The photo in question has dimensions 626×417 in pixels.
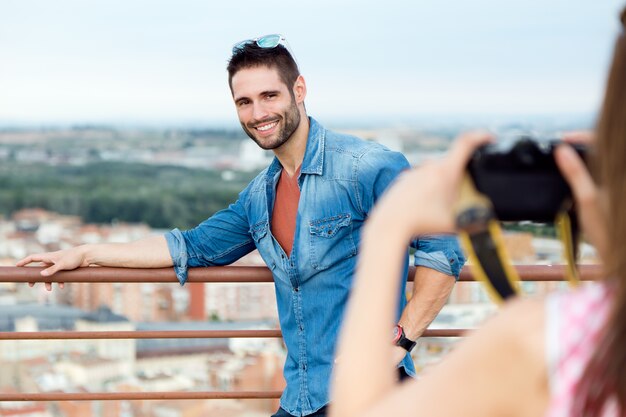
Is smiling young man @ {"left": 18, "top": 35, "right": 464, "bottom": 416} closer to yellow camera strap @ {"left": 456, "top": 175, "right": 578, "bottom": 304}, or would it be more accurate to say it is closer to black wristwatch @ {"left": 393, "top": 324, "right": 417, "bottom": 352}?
black wristwatch @ {"left": 393, "top": 324, "right": 417, "bottom": 352}

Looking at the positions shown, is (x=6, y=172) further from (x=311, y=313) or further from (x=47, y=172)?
(x=311, y=313)

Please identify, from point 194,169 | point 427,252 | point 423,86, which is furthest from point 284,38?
point 194,169

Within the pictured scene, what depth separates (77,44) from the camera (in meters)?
64.7

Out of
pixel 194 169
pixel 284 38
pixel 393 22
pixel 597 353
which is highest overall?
pixel 393 22

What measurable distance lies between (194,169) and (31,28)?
14933mm

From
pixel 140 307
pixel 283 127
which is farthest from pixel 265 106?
pixel 140 307

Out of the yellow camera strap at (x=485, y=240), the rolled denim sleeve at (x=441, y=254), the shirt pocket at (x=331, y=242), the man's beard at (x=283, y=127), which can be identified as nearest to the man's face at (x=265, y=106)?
the man's beard at (x=283, y=127)

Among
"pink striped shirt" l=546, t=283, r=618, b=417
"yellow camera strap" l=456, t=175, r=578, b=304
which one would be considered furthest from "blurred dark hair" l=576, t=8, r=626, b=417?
"yellow camera strap" l=456, t=175, r=578, b=304

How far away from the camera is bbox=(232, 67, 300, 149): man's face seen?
214cm

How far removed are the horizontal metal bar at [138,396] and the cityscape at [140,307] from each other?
24.9ft

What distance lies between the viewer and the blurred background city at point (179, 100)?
47.3 m

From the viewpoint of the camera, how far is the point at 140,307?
158 feet

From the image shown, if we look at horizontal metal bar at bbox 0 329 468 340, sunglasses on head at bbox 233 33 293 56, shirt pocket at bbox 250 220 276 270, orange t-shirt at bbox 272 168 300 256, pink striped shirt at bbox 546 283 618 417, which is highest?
sunglasses on head at bbox 233 33 293 56

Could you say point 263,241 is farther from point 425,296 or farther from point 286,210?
point 425,296
